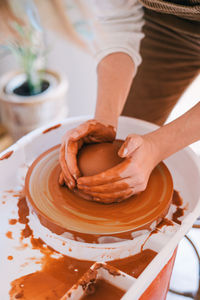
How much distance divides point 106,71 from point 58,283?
80cm

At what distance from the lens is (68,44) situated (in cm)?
229

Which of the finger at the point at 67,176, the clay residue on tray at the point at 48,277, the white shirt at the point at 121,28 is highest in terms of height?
the white shirt at the point at 121,28

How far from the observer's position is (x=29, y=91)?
228 centimetres

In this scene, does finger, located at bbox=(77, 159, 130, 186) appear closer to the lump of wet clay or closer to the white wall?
the lump of wet clay

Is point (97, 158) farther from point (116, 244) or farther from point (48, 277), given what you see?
point (48, 277)

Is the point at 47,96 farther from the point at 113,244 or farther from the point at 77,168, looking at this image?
the point at 113,244

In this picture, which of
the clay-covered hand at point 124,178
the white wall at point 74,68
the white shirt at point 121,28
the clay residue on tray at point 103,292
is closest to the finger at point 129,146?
the clay-covered hand at point 124,178

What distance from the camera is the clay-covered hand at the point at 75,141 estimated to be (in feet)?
2.95

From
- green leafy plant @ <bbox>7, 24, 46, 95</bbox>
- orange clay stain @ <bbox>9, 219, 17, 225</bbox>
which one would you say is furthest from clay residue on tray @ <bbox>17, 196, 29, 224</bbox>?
green leafy plant @ <bbox>7, 24, 46, 95</bbox>

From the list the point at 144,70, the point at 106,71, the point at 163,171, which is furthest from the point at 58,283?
the point at 144,70

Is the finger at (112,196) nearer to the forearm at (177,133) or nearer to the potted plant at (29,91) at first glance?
the forearm at (177,133)

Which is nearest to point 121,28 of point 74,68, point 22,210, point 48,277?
point 22,210

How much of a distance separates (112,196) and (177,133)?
298mm

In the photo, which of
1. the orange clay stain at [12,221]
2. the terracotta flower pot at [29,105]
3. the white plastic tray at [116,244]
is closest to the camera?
the white plastic tray at [116,244]
